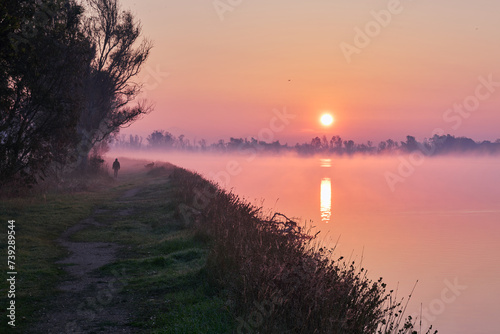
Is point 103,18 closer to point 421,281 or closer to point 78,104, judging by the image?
point 78,104

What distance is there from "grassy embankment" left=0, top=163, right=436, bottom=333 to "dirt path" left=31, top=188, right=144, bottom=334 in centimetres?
26

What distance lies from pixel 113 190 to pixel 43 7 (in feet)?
58.8

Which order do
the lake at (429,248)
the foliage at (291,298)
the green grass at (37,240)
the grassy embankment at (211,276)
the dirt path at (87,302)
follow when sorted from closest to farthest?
1. the foliage at (291,298)
2. the grassy embankment at (211,276)
3. the dirt path at (87,302)
4. the green grass at (37,240)
5. the lake at (429,248)

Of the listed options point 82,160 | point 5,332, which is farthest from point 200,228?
point 82,160

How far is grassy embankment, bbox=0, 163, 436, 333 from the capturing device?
22.1 ft

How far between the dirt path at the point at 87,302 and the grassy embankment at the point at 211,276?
26 cm

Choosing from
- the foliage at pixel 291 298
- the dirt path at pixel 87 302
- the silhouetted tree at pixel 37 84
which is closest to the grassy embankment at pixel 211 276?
the foliage at pixel 291 298

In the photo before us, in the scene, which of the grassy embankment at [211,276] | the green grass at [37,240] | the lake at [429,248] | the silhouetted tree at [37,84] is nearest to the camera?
the grassy embankment at [211,276]

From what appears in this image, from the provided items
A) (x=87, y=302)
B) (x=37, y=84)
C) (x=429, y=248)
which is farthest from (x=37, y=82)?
(x=429, y=248)

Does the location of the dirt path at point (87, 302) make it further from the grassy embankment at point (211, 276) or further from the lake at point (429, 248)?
the lake at point (429, 248)

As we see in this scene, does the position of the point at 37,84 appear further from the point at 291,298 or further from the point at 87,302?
the point at 291,298

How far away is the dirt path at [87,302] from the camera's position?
7586 mm

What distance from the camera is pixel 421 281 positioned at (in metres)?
16.9

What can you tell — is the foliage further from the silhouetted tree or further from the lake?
the silhouetted tree
